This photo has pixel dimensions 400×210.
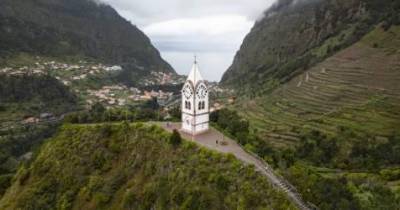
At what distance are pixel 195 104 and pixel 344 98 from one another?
29191 millimetres

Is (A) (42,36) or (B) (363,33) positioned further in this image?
(A) (42,36)

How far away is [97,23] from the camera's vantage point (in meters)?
185

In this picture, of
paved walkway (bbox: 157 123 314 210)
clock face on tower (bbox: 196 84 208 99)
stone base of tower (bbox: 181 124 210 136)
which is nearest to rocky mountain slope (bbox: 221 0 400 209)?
paved walkway (bbox: 157 123 314 210)

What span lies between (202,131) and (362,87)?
3199 centimetres

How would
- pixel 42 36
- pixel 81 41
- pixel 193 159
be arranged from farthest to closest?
pixel 81 41
pixel 42 36
pixel 193 159

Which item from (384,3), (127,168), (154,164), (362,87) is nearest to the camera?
(154,164)

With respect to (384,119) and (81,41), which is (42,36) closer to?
(81,41)

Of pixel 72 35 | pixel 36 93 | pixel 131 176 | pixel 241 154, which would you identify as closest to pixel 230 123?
pixel 241 154

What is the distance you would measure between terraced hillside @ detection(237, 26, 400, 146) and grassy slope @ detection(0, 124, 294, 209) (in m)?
19.9

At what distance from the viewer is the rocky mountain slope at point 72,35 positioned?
126 m

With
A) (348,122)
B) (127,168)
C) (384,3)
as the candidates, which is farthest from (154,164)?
A: (384,3)

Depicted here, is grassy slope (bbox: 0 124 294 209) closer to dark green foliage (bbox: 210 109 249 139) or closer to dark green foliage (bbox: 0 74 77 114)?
dark green foliage (bbox: 210 109 249 139)

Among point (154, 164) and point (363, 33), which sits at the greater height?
point (363, 33)

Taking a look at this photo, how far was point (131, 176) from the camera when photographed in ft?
104
